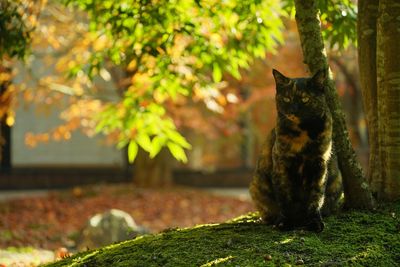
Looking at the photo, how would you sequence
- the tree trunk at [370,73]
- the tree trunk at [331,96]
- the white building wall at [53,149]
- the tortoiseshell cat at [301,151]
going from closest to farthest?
the tortoiseshell cat at [301,151], the tree trunk at [331,96], the tree trunk at [370,73], the white building wall at [53,149]

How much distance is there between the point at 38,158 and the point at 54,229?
8.66 meters

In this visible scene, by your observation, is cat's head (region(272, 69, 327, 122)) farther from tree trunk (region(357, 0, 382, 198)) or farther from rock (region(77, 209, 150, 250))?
rock (region(77, 209, 150, 250))

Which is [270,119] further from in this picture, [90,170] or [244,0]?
[244,0]

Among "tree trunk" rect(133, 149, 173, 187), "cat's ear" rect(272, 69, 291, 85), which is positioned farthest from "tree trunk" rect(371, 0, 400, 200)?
"tree trunk" rect(133, 149, 173, 187)

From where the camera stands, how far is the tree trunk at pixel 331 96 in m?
5.31

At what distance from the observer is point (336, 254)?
4461 mm

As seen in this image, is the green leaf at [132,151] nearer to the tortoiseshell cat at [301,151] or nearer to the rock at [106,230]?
the tortoiseshell cat at [301,151]

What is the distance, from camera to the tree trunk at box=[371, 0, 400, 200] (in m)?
5.44

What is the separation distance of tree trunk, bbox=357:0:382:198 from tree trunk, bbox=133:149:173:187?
36.1 ft

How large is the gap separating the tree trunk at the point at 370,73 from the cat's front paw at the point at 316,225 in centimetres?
125

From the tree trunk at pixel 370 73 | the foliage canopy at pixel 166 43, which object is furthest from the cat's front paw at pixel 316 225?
the foliage canopy at pixel 166 43

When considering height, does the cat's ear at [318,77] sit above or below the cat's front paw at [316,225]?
above

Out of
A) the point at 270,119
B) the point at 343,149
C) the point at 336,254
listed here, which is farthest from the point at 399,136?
the point at 270,119

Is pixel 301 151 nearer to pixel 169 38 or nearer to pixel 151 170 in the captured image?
pixel 169 38
